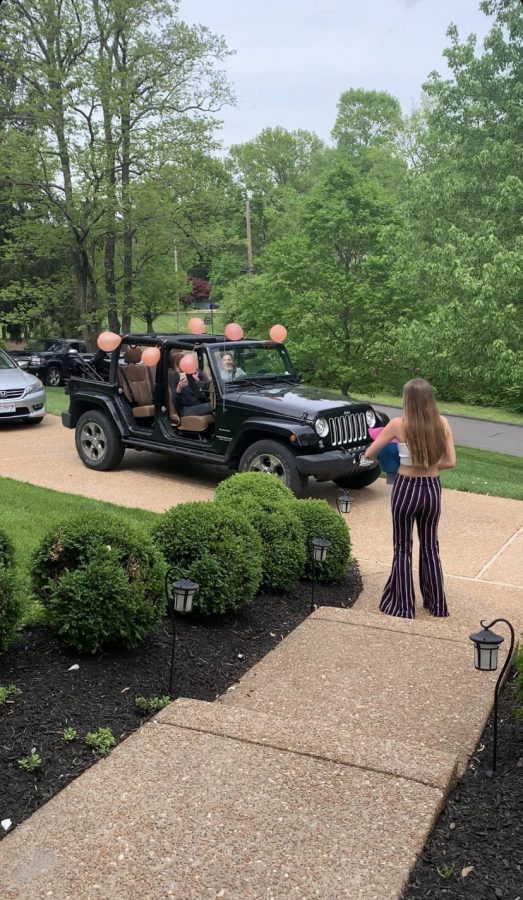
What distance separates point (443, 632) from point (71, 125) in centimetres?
1822

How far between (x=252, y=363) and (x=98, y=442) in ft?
7.58

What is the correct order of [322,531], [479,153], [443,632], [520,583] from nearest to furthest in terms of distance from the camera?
[443,632] < [322,531] < [520,583] < [479,153]

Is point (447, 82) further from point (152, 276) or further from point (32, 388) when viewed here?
point (32, 388)

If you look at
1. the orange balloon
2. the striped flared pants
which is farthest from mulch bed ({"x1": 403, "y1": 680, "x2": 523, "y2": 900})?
the orange balloon

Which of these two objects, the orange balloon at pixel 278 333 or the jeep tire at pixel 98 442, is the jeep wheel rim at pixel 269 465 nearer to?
the orange balloon at pixel 278 333

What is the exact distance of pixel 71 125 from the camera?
1978 centimetres

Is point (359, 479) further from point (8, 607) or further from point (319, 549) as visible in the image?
point (8, 607)

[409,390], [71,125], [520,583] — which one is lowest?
[520,583]

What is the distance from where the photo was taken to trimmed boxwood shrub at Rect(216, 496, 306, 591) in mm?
5523

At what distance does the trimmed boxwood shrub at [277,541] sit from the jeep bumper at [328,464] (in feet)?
8.64

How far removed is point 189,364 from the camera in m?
8.99

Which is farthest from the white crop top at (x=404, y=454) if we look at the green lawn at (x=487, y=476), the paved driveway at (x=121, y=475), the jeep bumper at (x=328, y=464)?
the green lawn at (x=487, y=476)

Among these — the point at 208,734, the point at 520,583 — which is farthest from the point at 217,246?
the point at 208,734

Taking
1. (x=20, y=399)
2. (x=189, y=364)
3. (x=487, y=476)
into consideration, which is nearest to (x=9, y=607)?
(x=189, y=364)
